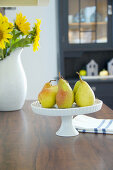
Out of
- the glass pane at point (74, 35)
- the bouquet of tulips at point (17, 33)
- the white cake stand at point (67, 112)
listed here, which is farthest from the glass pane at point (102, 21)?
the white cake stand at point (67, 112)

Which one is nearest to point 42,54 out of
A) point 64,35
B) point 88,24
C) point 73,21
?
point 64,35

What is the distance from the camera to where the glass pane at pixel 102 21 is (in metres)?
3.56

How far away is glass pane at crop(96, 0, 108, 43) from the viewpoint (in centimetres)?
356

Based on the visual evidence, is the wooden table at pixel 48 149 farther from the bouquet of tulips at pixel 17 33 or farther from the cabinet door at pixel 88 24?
the cabinet door at pixel 88 24

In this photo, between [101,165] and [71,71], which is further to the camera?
[71,71]

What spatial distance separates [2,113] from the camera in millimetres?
1553

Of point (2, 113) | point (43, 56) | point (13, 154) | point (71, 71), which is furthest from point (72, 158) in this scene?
Answer: point (71, 71)

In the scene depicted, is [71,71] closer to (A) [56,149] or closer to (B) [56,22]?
(B) [56,22]

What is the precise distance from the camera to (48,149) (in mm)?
944

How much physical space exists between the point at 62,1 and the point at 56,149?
2.70 m

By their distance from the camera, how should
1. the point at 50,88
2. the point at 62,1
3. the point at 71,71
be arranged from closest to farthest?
1. the point at 50,88
2. the point at 62,1
3. the point at 71,71

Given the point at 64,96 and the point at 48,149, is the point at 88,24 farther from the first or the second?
the point at 48,149

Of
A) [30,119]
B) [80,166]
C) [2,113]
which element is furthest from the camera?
[2,113]

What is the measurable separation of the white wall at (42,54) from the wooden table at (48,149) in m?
2.27
